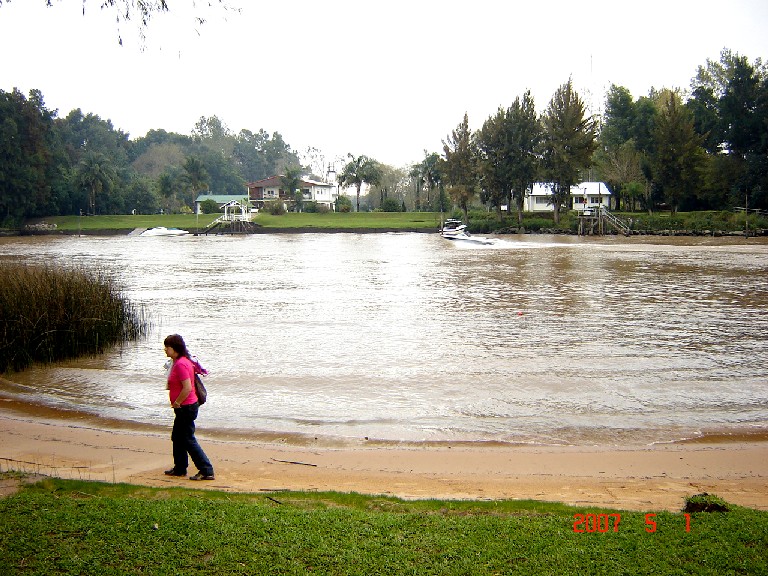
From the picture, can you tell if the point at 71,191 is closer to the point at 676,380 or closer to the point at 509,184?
the point at 509,184

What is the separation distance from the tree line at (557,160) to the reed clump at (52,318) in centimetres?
7554

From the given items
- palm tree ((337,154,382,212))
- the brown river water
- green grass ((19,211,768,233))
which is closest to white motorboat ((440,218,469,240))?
green grass ((19,211,768,233))

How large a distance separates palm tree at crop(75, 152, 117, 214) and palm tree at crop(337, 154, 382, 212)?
128 ft

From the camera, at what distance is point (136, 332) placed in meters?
20.8

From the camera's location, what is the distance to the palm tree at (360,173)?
12062 cm

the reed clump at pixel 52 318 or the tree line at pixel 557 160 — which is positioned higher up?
the tree line at pixel 557 160

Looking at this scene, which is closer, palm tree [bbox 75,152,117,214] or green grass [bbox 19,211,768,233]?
green grass [bbox 19,211,768,233]

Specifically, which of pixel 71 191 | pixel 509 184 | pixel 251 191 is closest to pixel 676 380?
pixel 509 184

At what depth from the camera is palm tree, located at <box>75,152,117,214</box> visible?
110 metres

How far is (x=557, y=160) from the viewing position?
287ft

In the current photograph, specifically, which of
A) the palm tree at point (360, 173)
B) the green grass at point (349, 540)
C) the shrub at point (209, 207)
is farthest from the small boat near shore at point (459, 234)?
the green grass at point (349, 540)

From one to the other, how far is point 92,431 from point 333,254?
47418mm

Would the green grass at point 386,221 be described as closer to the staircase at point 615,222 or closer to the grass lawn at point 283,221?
the grass lawn at point 283,221

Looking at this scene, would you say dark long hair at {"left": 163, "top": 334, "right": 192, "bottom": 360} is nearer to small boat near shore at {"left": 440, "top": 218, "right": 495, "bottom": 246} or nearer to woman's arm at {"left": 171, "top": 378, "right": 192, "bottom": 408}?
woman's arm at {"left": 171, "top": 378, "right": 192, "bottom": 408}
